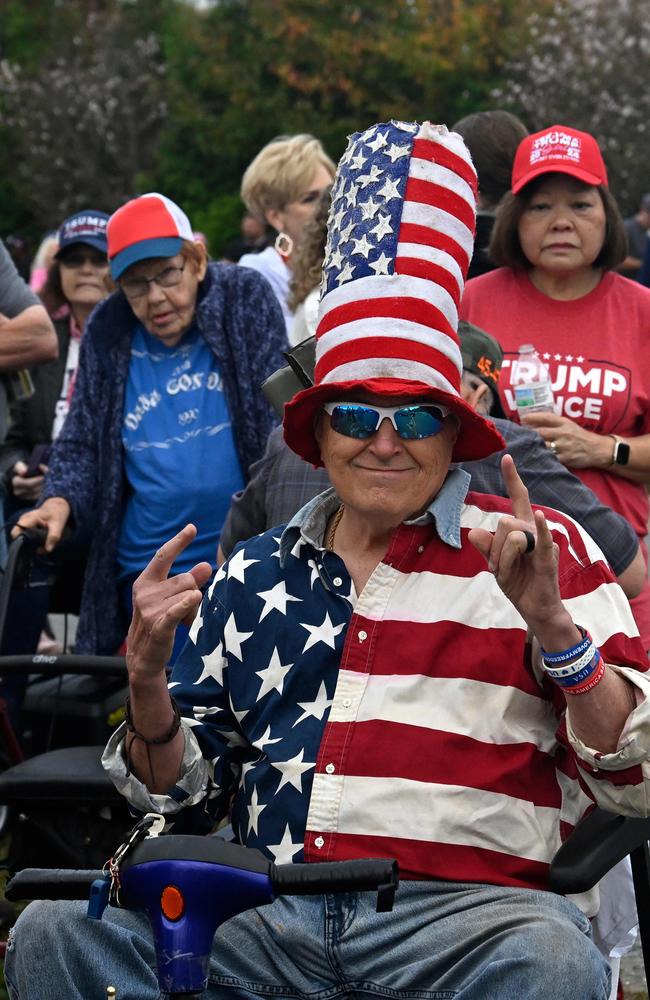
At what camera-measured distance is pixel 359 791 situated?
269 cm

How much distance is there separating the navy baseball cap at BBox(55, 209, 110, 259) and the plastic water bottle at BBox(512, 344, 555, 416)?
2.56 m

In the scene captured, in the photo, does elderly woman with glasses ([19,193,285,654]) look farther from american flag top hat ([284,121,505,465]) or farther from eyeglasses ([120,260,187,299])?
american flag top hat ([284,121,505,465])

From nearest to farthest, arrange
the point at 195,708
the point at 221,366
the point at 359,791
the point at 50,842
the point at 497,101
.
Answer: the point at 359,791
the point at 195,708
the point at 50,842
the point at 221,366
the point at 497,101

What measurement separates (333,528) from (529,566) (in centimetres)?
64

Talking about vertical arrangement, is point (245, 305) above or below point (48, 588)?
above

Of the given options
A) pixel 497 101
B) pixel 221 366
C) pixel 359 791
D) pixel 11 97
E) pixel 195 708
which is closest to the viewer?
pixel 359 791

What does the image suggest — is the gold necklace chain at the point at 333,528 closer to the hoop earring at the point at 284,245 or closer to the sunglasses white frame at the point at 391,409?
the sunglasses white frame at the point at 391,409

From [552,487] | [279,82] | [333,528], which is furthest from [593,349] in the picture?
[279,82]

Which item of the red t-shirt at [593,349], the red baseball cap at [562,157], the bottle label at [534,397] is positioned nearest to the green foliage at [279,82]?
the red baseball cap at [562,157]

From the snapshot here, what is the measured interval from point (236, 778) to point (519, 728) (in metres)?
0.58

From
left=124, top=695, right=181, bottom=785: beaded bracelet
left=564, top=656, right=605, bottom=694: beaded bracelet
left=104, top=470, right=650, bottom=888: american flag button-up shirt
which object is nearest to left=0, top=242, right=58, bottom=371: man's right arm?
left=104, top=470, right=650, bottom=888: american flag button-up shirt

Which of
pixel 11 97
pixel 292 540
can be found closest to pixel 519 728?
pixel 292 540

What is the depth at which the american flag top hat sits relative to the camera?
2.83 metres

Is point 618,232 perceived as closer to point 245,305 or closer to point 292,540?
point 245,305
